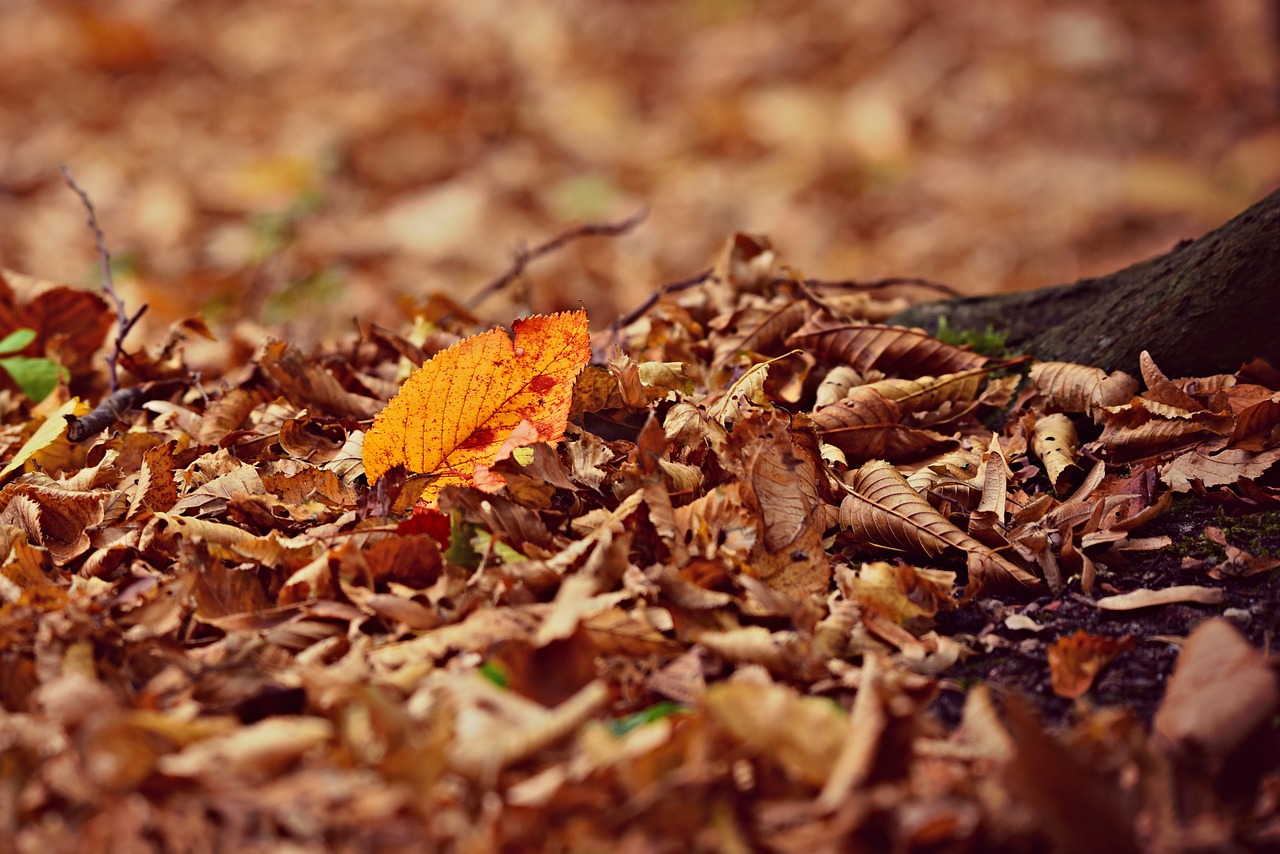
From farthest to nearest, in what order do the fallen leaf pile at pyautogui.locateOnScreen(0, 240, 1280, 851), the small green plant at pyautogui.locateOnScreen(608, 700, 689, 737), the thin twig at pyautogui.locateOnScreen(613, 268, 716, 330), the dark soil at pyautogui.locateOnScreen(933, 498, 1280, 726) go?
the thin twig at pyautogui.locateOnScreen(613, 268, 716, 330), the dark soil at pyautogui.locateOnScreen(933, 498, 1280, 726), the small green plant at pyautogui.locateOnScreen(608, 700, 689, 737), the fallen leaf pile at pyautogui.locateOnScreen(0, 240, 1280, 851)

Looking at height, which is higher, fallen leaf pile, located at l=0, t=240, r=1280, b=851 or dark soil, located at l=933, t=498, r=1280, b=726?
fallen leaf pile, located at l=0, t=240, r=1280, b=851

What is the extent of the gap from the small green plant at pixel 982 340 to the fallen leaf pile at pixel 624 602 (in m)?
0.18

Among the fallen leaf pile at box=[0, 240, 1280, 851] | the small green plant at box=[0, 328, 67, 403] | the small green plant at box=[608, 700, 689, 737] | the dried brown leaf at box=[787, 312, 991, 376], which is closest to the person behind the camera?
the fallen leaf pile at box=[0, 240, 1280, 851]

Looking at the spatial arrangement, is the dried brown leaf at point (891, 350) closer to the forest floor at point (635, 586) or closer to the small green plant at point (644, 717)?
the forest floor at point (635, 586)

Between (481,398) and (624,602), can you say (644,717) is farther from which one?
(481,398)

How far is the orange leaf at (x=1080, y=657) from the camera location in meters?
1.17

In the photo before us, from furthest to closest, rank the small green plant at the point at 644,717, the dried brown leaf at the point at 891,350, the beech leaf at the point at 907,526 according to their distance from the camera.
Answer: the dried brown leaf at the point at 891,350
the beech leaf at the point at 907,526
the small green plant at the point at 644,717

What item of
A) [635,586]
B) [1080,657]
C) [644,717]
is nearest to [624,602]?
[635,586]

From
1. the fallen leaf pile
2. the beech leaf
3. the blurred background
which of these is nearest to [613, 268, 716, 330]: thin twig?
the fallen leaf pile

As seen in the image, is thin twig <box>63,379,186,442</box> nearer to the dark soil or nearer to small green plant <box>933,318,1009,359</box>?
the dark soil

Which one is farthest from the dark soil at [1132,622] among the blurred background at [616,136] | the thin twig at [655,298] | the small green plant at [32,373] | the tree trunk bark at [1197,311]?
the blurred background at [616,136]

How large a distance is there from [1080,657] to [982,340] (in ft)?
3.81

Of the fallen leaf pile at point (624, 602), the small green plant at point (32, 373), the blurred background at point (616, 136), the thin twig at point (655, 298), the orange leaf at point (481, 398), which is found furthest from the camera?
the blurred background at point (616, 136)

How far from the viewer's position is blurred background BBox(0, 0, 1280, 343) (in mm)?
5379
